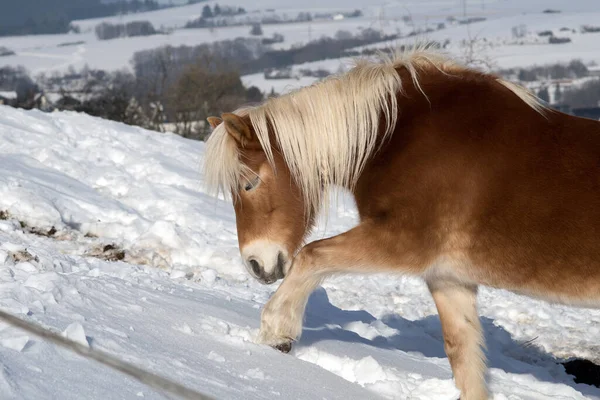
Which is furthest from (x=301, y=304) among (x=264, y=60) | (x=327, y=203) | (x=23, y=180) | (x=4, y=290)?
(x=264, y=60)

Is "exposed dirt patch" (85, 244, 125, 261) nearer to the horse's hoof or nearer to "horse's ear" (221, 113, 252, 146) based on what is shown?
"horse's ear" (221, 113, 252, 146)

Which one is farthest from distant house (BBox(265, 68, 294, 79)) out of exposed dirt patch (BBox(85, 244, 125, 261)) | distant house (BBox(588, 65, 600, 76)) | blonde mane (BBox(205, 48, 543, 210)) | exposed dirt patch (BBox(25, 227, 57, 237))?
blonde mane (BBox(205, 48, 543, 210))

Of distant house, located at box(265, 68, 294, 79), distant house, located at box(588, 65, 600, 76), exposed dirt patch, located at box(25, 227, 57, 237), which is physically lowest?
distant house, located at box(265, 68, 294, 79)

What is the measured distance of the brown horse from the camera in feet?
11.6

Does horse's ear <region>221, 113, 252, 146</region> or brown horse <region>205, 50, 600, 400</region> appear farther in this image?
horse's ear <region>221, 113, 252, 146</region>

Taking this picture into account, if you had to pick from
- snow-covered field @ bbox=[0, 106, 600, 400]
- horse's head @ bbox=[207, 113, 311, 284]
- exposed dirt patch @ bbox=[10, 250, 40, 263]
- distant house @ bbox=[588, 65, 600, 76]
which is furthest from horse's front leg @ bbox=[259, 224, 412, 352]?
distant house @ bbox=[588, 65, 600, 76]

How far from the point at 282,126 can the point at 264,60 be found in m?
44.8

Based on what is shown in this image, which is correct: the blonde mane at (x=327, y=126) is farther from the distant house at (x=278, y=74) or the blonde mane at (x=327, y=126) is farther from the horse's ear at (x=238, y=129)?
the distant house at (x=278, y=74)

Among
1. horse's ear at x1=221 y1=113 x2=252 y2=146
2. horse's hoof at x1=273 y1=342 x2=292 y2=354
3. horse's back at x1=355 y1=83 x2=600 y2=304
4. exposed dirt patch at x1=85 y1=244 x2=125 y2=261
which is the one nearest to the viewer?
horse's back at x1=355 y1=83 x2=600 y2=304

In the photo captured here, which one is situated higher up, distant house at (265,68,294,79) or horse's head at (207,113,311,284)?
horse's head at (207,113,311,284)

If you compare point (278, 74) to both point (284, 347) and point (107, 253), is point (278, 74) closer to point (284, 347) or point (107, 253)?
point (107, 253)

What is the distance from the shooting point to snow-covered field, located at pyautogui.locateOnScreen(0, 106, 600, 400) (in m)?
3.13

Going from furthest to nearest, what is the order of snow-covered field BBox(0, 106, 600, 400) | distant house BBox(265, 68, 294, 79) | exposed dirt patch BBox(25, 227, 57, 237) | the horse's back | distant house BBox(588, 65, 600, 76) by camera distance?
distant house BBox(265, 68, 294, 79) < distant house BBox(588, 65, 600, 76) < exposed dirt patch BBox(25, 227, 57, 237) < the horse's back < snow-covered field BBox(0, 106, 600, 400)

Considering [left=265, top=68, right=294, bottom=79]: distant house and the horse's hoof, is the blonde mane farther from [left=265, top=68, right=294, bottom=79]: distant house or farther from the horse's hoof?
[left=265, top=68, right=294, bottom=79]: distant house
